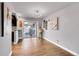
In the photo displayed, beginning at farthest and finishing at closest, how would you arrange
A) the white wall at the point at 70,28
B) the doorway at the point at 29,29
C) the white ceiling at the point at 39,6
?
the doorway at the point at 29,29
the white ceiling at the point at 39,6
the white wall at the point at 70,28

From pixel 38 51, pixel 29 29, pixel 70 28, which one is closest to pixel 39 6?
pixel 70 28

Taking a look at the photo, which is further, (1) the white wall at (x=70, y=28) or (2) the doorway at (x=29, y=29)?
(2) the doorway at (x=29, y=29)

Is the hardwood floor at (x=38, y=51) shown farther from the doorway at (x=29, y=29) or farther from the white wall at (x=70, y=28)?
the doorway at (x=29, y=29)

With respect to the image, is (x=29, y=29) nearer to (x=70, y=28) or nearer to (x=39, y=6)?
(x=39, y=6)

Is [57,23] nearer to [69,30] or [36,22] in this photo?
[69,30]

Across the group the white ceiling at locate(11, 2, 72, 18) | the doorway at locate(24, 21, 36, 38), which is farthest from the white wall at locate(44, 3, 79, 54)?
the doorway at locate(24, 21, 36, 38)

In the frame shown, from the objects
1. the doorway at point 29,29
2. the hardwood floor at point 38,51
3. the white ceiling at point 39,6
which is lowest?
the hardwood floor at point 38,51

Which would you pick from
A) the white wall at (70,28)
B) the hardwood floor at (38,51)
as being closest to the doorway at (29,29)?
the hardwood floor at (38,51)

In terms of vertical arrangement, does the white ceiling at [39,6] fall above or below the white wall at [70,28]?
above

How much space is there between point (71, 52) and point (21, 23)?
21.4ft

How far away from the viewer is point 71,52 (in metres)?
5.37

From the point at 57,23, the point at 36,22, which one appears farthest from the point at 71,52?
the point at 36,22

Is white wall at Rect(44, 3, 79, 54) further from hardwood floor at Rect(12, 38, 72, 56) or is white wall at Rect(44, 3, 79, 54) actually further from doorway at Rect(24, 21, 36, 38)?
doorway at Rect(24, 21, 36, 38)

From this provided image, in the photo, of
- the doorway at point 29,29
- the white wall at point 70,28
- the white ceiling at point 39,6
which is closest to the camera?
the white wall at point 70,28
